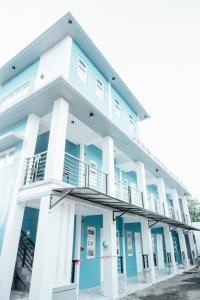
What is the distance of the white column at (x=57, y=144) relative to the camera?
6.28m

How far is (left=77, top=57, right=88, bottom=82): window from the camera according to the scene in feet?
29.2

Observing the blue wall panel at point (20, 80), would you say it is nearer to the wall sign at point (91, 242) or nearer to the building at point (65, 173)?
the building at point (65, 173)

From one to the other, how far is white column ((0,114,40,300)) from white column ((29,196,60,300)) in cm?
136

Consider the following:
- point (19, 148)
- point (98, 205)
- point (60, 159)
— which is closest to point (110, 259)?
point (98, 205)

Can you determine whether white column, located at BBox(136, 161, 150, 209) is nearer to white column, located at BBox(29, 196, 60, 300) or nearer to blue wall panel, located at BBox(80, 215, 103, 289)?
blue wall panel, located at BBox(80, 215, 103, 289)

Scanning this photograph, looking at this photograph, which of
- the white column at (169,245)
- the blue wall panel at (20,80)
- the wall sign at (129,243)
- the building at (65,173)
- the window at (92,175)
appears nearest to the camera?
the building at (65,173)

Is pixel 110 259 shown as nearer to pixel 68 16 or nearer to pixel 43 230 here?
pixel 43 230

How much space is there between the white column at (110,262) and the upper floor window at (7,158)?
446 centimetres

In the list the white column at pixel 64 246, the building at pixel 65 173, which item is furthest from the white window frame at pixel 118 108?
the white column at pixel 64 246

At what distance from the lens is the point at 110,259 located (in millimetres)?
7258

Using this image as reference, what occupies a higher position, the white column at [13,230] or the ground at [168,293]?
the white column at [13,230]

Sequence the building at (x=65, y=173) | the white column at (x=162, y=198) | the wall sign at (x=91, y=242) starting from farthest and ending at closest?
the white column at (x=162, y=198)
the wall sign at (x=91, y=242)
the building at (x=65, y=173)

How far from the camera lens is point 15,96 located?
33.2 feet

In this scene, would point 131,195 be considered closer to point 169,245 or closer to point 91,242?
point 91,242
